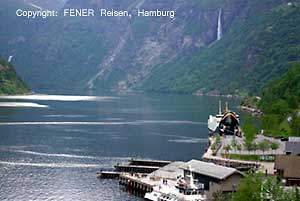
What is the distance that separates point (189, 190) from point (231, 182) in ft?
15.6

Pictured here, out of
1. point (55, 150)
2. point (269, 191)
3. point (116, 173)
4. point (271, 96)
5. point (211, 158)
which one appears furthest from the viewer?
point (271, 96)

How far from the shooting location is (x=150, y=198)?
83875mm

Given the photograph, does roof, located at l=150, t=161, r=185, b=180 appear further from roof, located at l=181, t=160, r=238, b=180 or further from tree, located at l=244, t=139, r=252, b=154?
tree, located at l=244, t=139, r=252, b=154

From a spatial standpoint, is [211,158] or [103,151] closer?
[211,158]

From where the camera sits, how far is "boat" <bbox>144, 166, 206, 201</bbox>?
3009 inches

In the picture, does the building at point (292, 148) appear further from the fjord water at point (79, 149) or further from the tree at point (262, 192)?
the tree at point (262, 192)

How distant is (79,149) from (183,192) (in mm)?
53262

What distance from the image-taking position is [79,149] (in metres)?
128

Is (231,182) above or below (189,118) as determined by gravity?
below

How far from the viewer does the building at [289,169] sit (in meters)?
77.6

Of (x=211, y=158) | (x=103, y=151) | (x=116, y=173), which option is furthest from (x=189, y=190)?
(x=103, y=151)

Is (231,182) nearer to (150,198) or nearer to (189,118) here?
(150,198)

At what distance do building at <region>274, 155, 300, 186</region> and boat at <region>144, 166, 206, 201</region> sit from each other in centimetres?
937

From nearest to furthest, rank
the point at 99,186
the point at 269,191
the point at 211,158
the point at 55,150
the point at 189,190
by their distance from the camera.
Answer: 1. the point at 269,191
2. the point at 189,190
3. the point at 99,186
4. the point at 211,158
5. the point at 55,150
